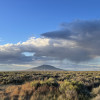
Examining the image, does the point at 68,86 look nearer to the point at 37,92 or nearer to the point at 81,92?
the point at 81,92

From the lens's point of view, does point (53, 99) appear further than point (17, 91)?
No

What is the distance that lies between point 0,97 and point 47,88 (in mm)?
3968

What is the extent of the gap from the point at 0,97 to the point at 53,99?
4378 mm

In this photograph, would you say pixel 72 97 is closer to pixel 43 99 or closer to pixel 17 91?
pixel 43 99

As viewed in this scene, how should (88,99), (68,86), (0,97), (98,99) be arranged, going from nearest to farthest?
(98,99)
(88,99)
(0,97)
(68,86)

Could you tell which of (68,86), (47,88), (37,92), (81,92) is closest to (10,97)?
(37,92)

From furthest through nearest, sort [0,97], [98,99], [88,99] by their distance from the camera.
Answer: [0,97], [88,99], [98,99]

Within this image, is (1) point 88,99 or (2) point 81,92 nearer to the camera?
(1) point 88,99

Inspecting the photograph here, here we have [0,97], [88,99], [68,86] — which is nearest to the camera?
[88,99]

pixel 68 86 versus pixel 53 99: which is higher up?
pixel 68 86

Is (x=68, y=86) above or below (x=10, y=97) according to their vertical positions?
above

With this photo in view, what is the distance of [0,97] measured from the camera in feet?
38.1

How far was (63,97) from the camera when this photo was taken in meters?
11.1

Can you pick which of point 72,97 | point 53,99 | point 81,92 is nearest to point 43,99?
point 53,99
